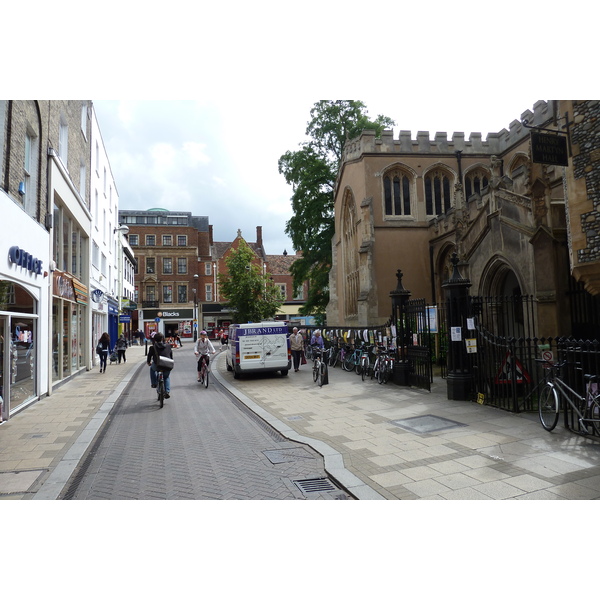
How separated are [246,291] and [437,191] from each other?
16.3 m

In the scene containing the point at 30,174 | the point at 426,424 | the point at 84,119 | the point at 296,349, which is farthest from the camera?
the point at 84,119

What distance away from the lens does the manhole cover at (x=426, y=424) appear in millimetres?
7911

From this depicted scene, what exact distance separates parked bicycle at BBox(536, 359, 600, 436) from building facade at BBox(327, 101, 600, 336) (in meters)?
4.59

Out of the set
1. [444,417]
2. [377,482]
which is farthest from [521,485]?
[444,417]

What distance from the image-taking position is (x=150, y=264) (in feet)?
199

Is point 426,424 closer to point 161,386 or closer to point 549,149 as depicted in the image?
point 161,386

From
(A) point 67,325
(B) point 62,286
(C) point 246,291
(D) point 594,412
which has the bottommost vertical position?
(D) point 594,412

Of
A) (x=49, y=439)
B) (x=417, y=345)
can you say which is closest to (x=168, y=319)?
(x=417, y=345)

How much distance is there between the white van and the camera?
1611cm

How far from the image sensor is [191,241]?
6166 centimetres

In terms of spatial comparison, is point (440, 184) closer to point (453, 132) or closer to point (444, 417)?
point (453, 132)

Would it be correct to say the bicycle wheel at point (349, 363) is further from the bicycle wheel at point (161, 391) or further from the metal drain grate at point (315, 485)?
the metal drain grate at point (315, 485)

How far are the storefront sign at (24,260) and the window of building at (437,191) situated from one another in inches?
842

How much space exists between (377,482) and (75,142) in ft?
57.7
